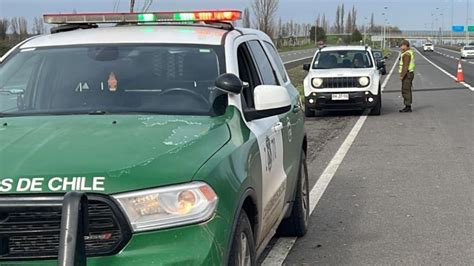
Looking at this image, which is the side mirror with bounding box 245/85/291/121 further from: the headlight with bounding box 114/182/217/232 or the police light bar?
the headlight with bounding box 114/182/217/232

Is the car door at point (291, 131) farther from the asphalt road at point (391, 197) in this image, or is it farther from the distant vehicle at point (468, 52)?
the distant vehicle at point (468, 52)

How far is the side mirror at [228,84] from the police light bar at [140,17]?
3.70ft

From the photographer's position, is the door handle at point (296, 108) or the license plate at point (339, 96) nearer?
the door handle at point (296, 108)

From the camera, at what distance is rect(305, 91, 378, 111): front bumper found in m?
16.4

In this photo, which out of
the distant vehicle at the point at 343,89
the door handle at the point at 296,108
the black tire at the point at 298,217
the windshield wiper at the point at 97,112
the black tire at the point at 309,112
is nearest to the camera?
the windshield wiper at the point at 97,112

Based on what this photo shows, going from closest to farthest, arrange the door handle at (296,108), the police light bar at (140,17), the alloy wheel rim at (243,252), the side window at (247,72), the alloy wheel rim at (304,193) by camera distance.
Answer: the alloy wheel rim at (243,252)
the side window at (247,72)
the police light bar at (140,17)
the door handle at (296,108)
the alloy wheel rim at (304,193)

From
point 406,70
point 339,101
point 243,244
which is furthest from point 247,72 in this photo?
point 406,70

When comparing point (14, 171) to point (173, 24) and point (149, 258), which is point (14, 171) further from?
point (173, 24)

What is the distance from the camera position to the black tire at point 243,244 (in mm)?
3338

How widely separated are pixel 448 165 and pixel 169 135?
7109 millimetres

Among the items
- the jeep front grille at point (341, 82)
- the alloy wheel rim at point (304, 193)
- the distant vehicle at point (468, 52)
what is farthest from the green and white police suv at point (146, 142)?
the distant vehicle at point (468, 52)

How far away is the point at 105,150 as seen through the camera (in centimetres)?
308

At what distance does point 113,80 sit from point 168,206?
149 centimetres

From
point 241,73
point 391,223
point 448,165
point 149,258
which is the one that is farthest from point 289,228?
point 448,165
